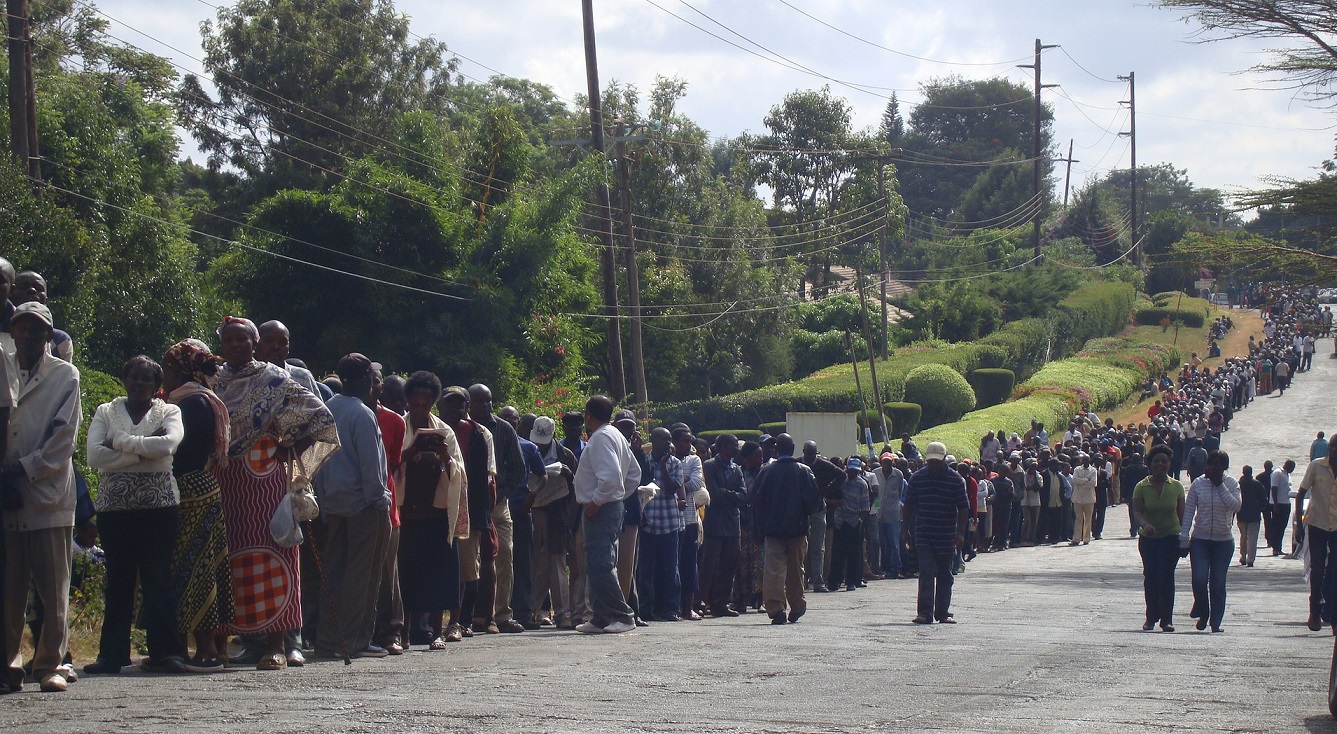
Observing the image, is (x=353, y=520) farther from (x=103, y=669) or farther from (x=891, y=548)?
(x=891, y=548)

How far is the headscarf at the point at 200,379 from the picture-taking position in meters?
7.29

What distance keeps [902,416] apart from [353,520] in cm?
3793

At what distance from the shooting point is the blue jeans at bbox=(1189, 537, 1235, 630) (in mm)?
12969

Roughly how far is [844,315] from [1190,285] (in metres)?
38.5

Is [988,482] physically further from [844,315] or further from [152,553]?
[844,315]

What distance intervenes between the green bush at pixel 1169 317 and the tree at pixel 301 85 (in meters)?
50.8

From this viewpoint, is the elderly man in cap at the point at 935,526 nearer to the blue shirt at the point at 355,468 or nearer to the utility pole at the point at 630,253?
the blue shirt at the point at 355,468

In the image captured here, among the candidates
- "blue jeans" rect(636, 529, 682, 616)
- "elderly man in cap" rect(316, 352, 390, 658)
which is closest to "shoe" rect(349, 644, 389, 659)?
"elderly man in cap" rect(316, 352, 390, 658)

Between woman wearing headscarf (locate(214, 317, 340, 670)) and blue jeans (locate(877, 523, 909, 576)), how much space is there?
14504mm

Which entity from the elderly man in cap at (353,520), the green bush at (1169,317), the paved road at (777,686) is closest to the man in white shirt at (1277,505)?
the paved road at (777,686)

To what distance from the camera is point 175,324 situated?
23.0m

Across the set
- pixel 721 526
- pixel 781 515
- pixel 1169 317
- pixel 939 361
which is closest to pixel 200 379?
pixel 781 515

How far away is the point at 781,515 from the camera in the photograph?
12406 millimetres

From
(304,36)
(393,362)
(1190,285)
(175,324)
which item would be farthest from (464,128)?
(1190,285)
